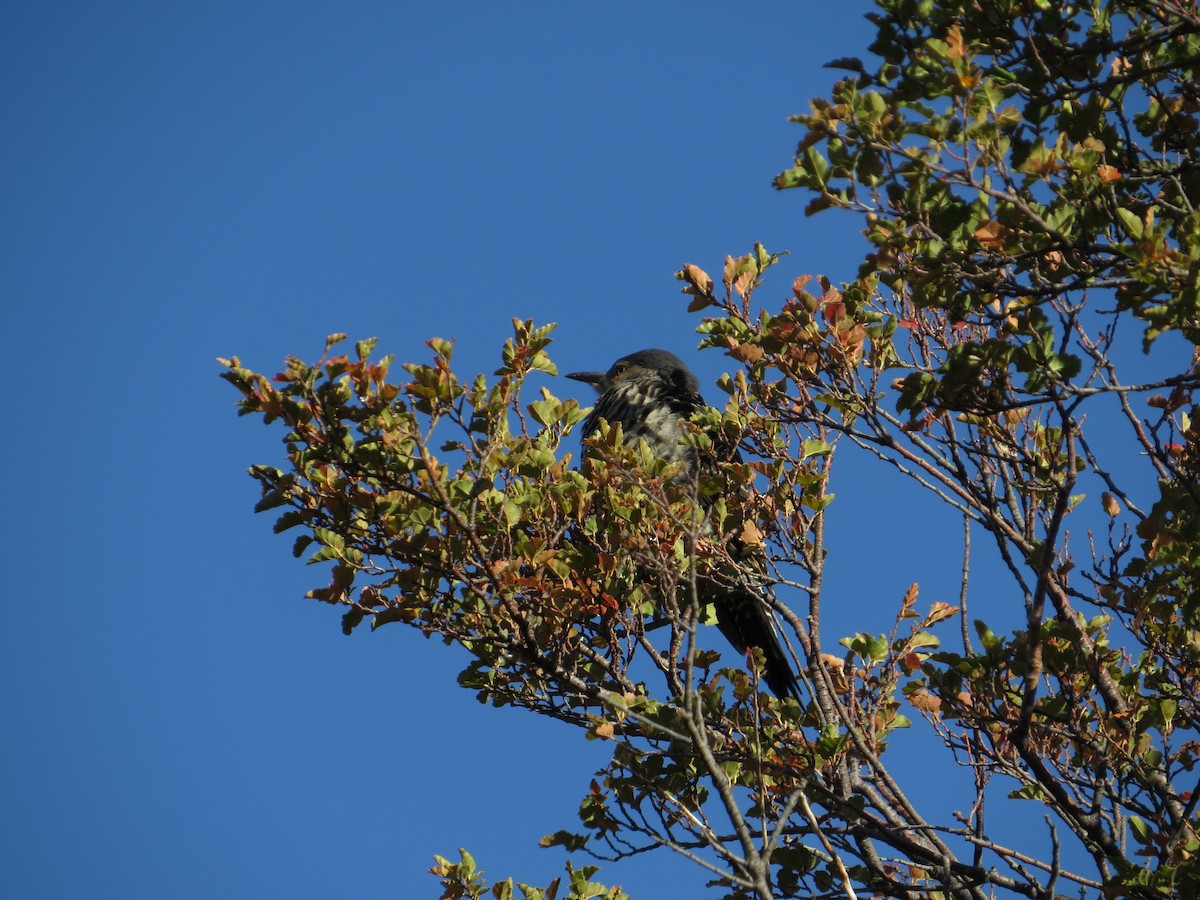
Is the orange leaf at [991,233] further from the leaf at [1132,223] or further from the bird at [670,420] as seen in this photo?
the bird at [670,420]

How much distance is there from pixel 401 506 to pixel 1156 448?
2330 mm

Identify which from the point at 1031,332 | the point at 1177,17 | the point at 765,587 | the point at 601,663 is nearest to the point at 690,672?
the point at 601,663

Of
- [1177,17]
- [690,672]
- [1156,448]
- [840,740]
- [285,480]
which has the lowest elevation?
[690,672]

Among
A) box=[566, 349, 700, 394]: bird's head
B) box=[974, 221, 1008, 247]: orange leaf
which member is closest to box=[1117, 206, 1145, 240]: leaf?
box=[974, 221, 1008, 247]: orange leaf

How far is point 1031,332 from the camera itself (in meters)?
2.95

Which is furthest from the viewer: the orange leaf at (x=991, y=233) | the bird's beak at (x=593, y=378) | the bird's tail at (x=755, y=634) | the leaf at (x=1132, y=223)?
the bird's beak at (x=593, y=378)

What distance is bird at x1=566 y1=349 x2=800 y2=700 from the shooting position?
5.34 metres

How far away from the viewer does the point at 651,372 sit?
22.4 ft

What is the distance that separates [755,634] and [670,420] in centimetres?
119

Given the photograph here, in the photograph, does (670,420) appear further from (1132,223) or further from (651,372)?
(1132,223)

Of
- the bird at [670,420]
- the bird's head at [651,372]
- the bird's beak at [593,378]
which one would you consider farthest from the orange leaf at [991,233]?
the bird's beak at [593,378]

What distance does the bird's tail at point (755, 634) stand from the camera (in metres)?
5.27

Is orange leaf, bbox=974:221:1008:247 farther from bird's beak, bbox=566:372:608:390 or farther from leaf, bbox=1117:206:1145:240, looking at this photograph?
bird's beak, bbox=566:372:608:390

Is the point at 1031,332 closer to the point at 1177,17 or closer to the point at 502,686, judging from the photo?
the point at 1177,17
